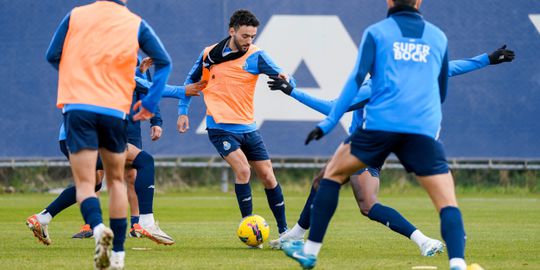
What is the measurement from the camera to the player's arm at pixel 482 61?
875cm

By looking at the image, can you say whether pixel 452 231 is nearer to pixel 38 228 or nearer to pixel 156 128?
pixel 38 228

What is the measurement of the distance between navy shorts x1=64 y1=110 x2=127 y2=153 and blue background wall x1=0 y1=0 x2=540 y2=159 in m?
12.2

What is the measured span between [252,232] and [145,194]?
4.48ft

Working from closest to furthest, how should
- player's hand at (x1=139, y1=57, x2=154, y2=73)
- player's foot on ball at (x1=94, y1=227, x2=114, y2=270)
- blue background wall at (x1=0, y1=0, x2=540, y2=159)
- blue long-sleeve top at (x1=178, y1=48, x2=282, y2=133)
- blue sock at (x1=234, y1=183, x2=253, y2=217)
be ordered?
player's foot on ball at (x1=94, y1=227, x2=114, y2=270)
blue sock at (x1=234, y1=183, x2=253, y2=217)
blue long-sleeve top at (x1=178, y1=48, x2=282, y2=133)
player's hand at (x1=139, y1=57, x2=154, y2=73)
blue background wall at (x1=0, y1=0, x2=540, y2=159)

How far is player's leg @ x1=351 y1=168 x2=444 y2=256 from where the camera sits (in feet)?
30.3

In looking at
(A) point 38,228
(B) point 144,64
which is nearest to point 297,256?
(A) point 38,228

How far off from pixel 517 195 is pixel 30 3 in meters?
9.85

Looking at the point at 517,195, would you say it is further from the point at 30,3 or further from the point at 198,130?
the point at 30,3

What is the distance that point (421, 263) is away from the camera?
8578 mm

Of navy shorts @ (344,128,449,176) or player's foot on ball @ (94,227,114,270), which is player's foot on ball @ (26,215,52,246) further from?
navy shorts @ (344,128,449,176)

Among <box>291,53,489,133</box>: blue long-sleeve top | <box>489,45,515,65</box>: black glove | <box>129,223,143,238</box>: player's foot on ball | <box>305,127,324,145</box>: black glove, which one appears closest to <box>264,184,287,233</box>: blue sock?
<box>129,223,143,238</box>: player's foot on ball

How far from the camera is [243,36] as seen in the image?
1066 centimetres

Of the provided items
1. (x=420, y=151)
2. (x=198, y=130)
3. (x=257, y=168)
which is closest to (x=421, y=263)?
(x=420, y=151)

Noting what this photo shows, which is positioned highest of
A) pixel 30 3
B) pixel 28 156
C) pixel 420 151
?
pixel 420 151
